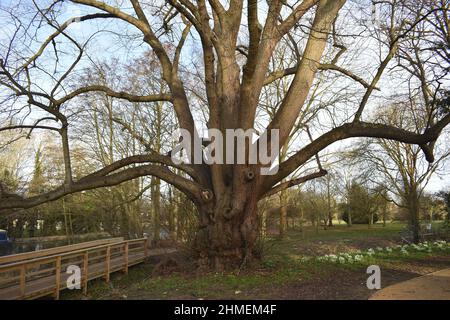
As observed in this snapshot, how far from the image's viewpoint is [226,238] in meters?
7.88

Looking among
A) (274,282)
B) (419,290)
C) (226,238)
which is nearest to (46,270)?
(226,238)

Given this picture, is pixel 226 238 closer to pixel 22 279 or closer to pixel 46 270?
pixel 46 270

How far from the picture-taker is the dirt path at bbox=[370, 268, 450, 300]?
5708 mm

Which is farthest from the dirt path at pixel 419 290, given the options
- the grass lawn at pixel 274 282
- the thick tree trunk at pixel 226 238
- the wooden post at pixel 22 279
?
the wooden post at pixel 22 279

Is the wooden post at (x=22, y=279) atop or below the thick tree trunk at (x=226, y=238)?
below

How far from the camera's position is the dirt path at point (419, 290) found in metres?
5.71

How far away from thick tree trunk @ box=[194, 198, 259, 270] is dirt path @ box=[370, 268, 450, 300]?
2859 millimetres

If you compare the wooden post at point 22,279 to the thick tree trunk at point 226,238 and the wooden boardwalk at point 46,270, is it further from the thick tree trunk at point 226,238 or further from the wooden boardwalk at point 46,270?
the thick tree trunk at point 226,238

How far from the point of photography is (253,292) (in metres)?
6.09

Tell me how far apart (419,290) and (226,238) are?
3.71m

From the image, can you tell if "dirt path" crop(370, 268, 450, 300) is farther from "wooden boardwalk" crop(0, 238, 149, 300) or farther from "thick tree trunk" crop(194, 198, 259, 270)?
"wooden boardwalk" crop(0, 238, 149, 300)

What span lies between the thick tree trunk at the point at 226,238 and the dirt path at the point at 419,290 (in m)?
2.86

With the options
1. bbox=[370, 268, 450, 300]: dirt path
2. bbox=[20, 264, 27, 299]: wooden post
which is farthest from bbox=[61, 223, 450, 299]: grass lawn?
bbox=[20, 264, 27, 299]: wooden post
